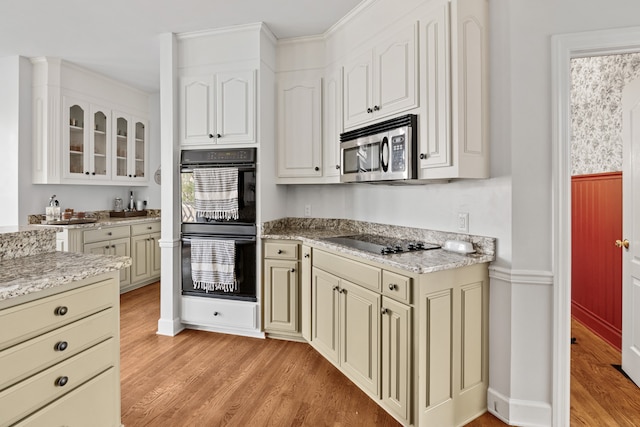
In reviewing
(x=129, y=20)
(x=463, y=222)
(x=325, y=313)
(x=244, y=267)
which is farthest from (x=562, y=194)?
(x=129, y=20)

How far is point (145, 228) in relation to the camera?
4.66 metres

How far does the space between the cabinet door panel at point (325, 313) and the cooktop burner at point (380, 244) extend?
271 millimetres

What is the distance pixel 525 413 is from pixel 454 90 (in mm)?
1824

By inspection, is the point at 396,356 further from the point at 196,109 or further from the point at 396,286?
the point at 196,109

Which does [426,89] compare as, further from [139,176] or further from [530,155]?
[139,176]

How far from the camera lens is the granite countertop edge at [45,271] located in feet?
3.97

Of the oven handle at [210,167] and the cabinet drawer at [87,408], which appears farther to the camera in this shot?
the oven handle at [210,167]

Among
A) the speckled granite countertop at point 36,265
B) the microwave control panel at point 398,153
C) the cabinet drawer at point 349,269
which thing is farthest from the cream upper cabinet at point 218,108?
the speckled granite countertop at point 36,265

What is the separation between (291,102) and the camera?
3213 millimetres

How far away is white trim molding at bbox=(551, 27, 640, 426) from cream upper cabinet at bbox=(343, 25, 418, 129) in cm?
75

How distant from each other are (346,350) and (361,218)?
123 centimetres

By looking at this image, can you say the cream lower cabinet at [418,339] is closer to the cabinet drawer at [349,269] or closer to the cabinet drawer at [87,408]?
the cabinet drawer at [349,269]

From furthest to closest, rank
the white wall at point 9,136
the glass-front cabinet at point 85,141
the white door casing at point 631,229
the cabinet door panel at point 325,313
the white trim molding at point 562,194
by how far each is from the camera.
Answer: the glass-front cabinet at point 85,141 < the white wall at point 9,136 < the cabinet door panel at point 325,313 < the white door casing at point 631,229 < the white trim molding at point 562,194

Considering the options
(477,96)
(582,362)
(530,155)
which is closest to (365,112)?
(477,96)
